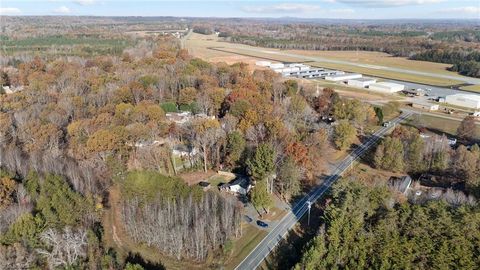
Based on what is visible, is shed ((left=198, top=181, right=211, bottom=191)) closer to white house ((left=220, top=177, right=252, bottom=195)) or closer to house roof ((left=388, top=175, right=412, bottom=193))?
white house ((left=220, top=177, right=252, bottom=195))

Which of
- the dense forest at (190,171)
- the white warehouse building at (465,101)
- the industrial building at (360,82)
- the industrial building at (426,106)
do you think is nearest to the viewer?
the dense forest at (190,171)

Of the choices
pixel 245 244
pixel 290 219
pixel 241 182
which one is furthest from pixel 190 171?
pixel 245 244

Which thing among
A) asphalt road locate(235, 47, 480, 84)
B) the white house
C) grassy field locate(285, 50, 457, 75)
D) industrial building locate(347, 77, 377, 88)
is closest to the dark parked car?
the white house

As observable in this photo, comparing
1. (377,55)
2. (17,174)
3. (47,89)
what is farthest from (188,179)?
(377,55)

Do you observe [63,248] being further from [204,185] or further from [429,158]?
[429,158]

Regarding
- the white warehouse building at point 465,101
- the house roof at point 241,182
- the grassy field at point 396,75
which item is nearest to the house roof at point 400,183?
the house roof at point 241,182

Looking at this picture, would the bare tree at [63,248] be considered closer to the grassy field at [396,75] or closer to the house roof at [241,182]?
the house roof at [241,182]

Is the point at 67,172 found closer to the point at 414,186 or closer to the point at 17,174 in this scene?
the point at 17,174
